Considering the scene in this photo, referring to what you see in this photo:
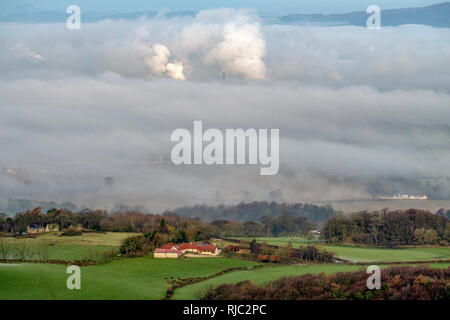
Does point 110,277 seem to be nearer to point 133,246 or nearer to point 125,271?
point 125,271

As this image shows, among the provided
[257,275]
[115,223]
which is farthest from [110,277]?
[115,223]

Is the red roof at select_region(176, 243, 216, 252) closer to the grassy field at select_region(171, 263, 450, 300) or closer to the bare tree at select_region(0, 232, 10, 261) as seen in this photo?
the grassy field at select_region(171, 263, 450, 300)

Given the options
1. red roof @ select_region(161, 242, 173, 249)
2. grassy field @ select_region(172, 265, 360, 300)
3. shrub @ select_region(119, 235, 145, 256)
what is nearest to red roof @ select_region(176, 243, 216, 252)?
red roof @ select_region(161, 242, 173, 249)
